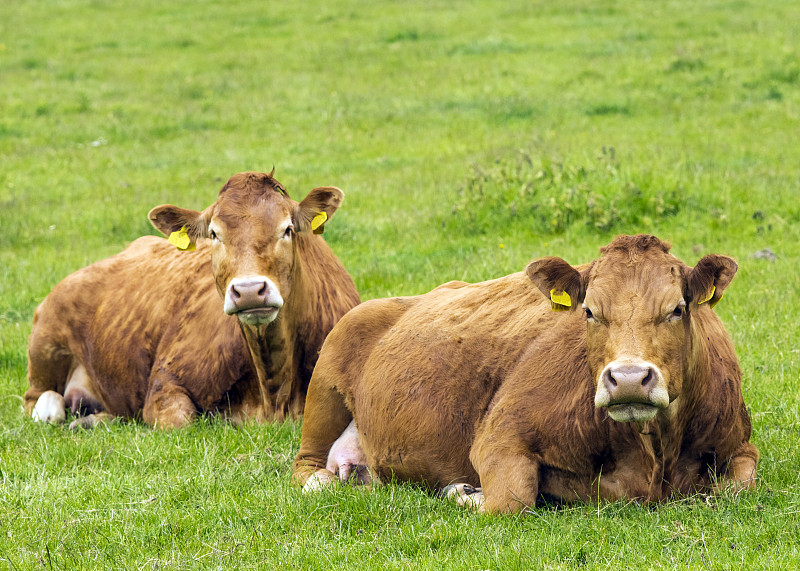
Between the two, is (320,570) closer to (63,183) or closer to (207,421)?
(207,421)

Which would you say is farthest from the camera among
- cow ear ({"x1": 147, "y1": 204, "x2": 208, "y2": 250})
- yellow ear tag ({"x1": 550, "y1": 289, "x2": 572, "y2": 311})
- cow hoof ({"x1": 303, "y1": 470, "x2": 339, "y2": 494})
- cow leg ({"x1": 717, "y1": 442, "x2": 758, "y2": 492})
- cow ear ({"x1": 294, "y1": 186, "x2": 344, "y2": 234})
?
cow ear ({"x1": 147, "y1": 204, "x2": 208, "y2": 250})

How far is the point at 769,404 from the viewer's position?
688cm

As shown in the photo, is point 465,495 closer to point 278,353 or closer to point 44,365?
point 278,353

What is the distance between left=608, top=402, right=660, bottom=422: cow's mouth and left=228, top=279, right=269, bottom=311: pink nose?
2.77 metres

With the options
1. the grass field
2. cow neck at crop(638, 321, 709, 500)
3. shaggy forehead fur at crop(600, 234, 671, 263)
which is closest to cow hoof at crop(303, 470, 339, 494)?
the grass field

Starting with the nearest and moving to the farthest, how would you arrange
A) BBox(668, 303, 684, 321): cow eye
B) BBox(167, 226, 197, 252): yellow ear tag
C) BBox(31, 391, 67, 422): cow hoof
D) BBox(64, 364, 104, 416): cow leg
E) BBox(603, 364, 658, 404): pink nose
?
BBox(603, 364, 658, 404): pink nose → BBox(668, 303, 684, 321): cow eye → BBox(167, 226, 197, 252): yellow ear tag → BBox(31, 391, 67, 422): cow hoof → BBox(64, 364, 104, 416): cow leg

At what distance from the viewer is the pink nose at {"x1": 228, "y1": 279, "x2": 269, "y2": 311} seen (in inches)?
264

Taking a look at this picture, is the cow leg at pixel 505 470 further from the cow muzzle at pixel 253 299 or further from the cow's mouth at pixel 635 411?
the cow muzzle at pixel 253 299

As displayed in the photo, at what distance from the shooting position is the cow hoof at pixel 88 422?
800 centimetres

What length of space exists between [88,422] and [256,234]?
2320mm

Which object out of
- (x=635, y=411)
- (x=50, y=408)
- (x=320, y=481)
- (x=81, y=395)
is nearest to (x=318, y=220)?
(x=320, y=481)

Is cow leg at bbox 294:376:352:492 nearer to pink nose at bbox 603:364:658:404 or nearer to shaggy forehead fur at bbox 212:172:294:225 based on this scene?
shaggy forehead fur at bbox 212:172:294:225

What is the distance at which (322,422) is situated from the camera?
6.88 metres

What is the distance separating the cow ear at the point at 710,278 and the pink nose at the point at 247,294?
286 centimetres
